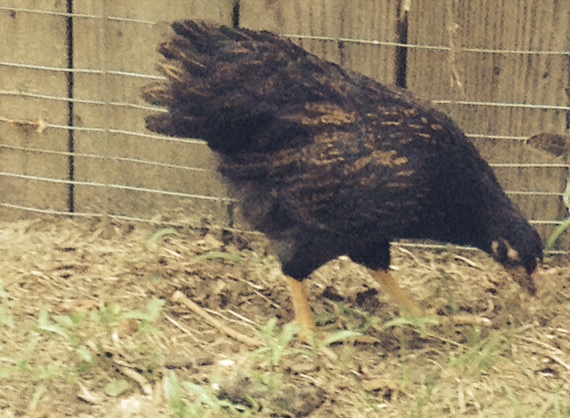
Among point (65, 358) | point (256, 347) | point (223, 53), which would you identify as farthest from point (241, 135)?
point (65, 358)

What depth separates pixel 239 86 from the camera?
339 cm

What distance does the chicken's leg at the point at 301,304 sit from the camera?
343 centimetres

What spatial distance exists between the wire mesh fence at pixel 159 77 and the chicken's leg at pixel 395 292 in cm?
74

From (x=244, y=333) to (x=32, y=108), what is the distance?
58.8 inches

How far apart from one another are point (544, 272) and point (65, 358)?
198 centimetres

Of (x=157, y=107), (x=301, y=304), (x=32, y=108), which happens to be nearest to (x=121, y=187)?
(x=157, y=107)

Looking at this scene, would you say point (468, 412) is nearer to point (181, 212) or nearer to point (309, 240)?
point (309, 240)

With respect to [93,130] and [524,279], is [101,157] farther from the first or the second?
[524,279]

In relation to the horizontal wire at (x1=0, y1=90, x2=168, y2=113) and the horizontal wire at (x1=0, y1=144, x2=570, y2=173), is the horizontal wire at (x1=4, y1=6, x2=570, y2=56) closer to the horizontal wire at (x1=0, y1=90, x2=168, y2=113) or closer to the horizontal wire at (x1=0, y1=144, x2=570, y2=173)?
the horizontal wire at (x1=0, y1=90, x2=168, y2=113)

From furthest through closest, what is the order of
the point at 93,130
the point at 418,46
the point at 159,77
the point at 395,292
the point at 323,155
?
the point at 93,130 → the point at 159,77 → the point at 418,46 → the point at 395,292 → the point at 323,155

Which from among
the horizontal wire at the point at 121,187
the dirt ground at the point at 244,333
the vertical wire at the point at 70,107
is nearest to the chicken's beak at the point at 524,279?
the dirt ground at the point at 244,333

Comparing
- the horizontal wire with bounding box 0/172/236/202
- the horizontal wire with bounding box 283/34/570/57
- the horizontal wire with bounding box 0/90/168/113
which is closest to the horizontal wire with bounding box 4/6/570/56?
the horizontal wire with bounding box 283/34/570/57

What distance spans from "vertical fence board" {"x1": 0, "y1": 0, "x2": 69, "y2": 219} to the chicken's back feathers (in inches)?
30.0

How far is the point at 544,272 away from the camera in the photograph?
3.92 m
